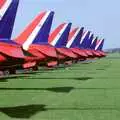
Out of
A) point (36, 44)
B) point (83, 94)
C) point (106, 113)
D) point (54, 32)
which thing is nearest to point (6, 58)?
point (83, 94)

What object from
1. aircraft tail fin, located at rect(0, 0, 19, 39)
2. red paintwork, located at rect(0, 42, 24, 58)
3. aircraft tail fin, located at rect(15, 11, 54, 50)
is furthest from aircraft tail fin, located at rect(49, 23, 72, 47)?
red paintwork, located at rect(0, 42, 24, 58)

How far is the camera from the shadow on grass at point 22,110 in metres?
15.4

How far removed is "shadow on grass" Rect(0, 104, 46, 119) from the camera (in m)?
15.4

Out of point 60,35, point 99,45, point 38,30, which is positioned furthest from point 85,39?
point 38,30

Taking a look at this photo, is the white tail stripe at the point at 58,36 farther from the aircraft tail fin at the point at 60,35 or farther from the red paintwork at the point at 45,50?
the red paintwork at the point at 45,50

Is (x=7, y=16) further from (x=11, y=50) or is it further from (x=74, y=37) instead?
(x=74, y=37)

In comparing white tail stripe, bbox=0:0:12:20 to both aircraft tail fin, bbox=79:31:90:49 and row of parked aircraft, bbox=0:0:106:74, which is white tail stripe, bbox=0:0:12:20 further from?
aircraft tail fin, bbox=79:31:90:49

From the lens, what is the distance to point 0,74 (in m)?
41.0

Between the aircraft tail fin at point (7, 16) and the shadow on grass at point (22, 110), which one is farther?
the aircraft tail fin at point (7, 16)

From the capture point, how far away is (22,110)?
16.7m

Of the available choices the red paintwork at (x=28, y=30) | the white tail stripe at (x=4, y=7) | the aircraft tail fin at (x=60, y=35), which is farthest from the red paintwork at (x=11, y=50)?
the aircraft tail fin at (x=60, y=35)

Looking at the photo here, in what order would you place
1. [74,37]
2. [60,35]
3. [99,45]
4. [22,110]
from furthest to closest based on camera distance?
[99,45] → [74,37] → [60,35] → [22,110]

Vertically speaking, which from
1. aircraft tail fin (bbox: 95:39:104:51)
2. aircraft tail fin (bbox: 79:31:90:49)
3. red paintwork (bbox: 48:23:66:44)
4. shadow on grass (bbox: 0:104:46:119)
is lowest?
aircraft tail fin (bbox: 95:39:104:51)

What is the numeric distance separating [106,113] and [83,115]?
33.7 inches
